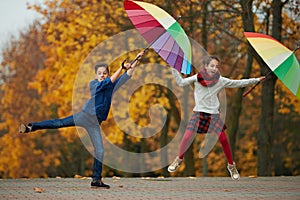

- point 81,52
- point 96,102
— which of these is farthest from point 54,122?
point 81,52

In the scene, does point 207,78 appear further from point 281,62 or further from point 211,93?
point 281,62

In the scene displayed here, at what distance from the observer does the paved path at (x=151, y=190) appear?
9648 millimetres

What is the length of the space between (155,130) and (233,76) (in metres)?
3.97

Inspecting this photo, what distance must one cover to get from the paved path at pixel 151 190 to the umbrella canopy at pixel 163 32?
1999mm

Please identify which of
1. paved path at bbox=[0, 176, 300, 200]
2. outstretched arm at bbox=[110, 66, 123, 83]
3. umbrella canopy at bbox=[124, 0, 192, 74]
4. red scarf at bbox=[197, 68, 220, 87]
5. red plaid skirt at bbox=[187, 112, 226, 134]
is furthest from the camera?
red plaid skirt at bbox=[187, 112, 226, 134]

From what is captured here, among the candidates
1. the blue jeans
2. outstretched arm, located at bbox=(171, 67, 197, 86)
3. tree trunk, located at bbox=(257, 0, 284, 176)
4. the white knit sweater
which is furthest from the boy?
tree trunk, located at bbox=(257, 0, 284, 176)

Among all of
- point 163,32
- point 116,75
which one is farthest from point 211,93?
point 116,75

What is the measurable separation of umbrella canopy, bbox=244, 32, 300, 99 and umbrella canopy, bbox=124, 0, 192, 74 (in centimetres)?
116

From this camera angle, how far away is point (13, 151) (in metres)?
33.6

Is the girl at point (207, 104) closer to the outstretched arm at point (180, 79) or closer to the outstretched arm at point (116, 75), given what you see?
the outstretched arm at point (180, 79)

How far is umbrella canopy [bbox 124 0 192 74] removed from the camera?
10.6 metres

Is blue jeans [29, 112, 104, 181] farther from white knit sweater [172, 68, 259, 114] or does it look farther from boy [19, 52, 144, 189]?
white knit sweater [172, 68, 259, 114]

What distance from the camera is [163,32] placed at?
1122 cm

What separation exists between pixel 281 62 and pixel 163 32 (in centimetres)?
201
